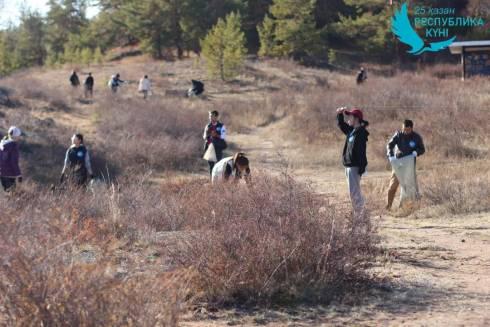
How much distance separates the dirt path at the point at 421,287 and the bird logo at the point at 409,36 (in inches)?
1314

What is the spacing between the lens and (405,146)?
36.0 ft

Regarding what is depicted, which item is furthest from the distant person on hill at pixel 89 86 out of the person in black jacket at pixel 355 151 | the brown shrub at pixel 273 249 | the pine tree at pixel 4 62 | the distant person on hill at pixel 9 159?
the brown shrub at pixel 273 249

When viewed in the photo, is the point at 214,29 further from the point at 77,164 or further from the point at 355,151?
the point at 355,151

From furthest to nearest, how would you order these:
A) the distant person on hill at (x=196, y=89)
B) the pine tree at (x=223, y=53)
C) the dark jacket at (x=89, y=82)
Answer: the pine tree at (x=223, y=53)
the distant person on hill at (x=196, y=89)
the dark jacket at (x=89, y=82)

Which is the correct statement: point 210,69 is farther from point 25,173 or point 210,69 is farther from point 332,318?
point 332,318

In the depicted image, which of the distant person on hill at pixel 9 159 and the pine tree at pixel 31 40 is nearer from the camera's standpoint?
the distant person on hill at pixel 9 159

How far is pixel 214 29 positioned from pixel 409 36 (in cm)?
1246

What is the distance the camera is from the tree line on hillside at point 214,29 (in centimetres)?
4475

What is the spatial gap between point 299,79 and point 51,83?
45.2ft

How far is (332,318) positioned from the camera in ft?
17.0

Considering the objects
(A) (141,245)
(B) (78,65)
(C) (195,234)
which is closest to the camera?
(C) (195,234)

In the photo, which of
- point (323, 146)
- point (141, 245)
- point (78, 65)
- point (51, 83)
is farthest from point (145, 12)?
point (141, 245)

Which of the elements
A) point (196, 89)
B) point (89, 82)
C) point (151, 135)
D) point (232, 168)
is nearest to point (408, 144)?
point (232, 168)

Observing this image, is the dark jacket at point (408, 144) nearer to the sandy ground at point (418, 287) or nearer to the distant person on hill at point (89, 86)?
the sandy ground at point (418, 287)
